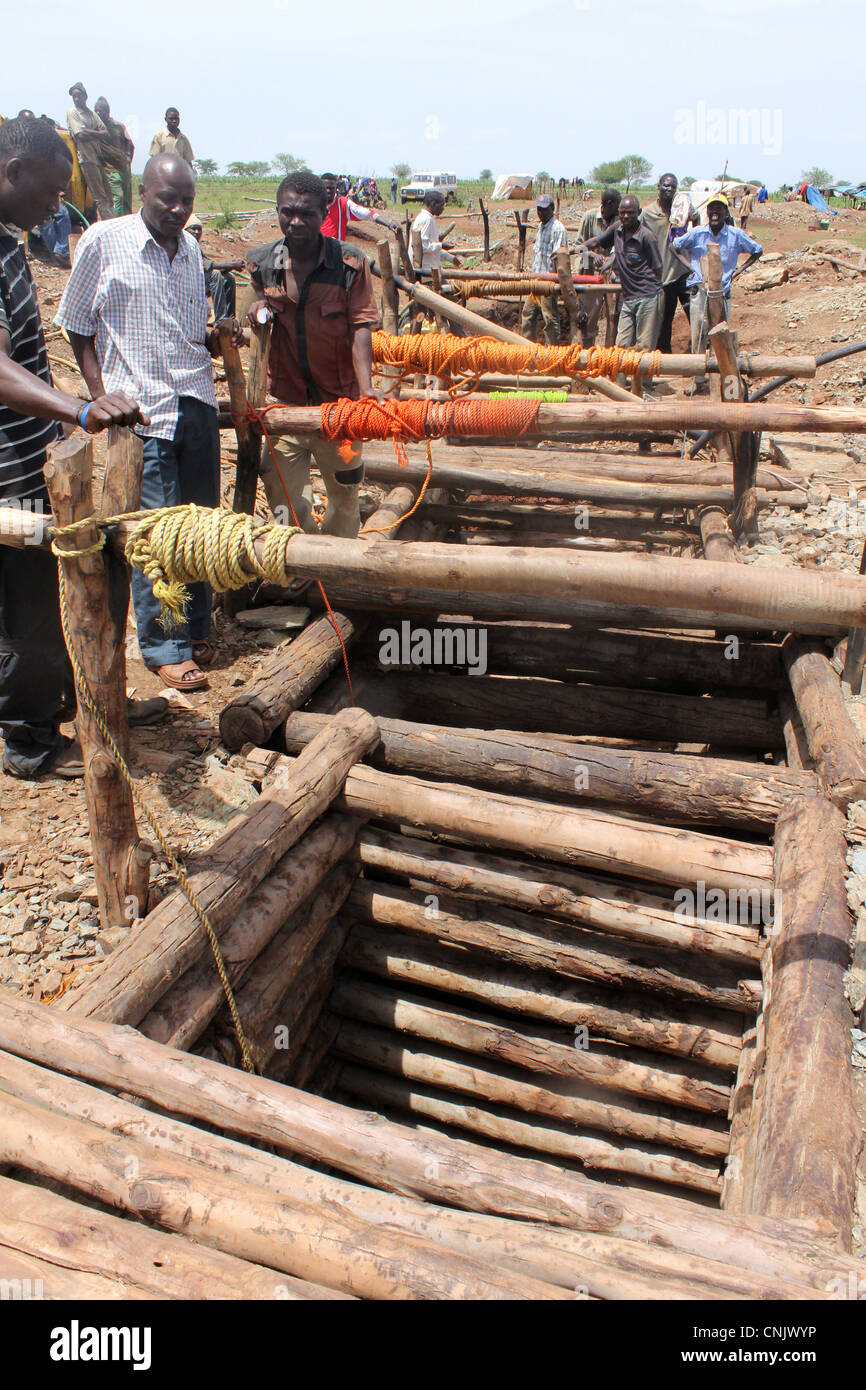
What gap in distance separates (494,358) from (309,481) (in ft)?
5.12

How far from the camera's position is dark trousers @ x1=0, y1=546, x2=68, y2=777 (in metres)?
3.79

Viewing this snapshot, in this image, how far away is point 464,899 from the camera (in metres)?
3.77

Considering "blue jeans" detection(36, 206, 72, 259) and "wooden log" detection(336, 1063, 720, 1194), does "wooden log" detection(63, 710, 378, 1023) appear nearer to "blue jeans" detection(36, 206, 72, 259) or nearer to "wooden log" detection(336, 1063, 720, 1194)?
"wooden log" detection(336, 1063, 720, 1194)

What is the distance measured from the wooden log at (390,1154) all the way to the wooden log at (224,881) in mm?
175

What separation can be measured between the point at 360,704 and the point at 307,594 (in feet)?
3.12

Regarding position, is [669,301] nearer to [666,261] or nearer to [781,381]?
[666,261]

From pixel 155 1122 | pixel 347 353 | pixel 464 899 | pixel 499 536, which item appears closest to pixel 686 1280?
pixel 155 1122

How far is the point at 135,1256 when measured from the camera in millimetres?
1647

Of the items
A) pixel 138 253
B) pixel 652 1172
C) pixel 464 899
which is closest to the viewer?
pixel 652 1172

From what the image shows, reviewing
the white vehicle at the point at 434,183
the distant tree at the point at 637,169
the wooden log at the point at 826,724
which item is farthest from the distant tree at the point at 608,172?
the wooden log at the point at 826,724

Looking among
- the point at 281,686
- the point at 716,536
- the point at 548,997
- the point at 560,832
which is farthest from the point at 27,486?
the point at 716,536

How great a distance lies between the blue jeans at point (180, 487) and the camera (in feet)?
14.8

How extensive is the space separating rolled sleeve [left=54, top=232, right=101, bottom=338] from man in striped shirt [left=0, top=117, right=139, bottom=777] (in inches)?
15.8
